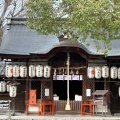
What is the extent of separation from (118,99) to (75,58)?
319 cm

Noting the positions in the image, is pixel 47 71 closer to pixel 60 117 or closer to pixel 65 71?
pixel 65 71

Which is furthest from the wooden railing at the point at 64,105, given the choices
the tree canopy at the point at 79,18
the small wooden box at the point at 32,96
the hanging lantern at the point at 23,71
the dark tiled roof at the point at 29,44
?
the tree canopy at the point at 79,18

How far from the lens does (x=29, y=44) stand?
73.3 ft

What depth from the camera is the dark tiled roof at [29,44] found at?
20641mm

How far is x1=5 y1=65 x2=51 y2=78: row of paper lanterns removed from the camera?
20.4 meters

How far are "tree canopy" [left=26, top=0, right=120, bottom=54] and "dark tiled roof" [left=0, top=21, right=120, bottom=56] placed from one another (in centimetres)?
564

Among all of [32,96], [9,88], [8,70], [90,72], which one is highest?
[8,70]

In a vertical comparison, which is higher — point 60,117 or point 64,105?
point 64,105

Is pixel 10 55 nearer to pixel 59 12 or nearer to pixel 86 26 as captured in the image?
pixel 59 12

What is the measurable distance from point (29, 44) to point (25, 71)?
83.8 inches

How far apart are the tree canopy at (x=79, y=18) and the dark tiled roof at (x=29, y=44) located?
564 centimetres

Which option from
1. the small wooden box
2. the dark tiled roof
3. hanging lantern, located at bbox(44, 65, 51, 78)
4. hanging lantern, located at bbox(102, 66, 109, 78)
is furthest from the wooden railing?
the dark tiled roof

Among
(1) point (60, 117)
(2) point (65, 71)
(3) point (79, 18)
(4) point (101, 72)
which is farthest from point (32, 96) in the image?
(3) point (79, 18)

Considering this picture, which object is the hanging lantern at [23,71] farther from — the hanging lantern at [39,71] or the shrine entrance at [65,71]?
the shrine entrance at [65,71]
